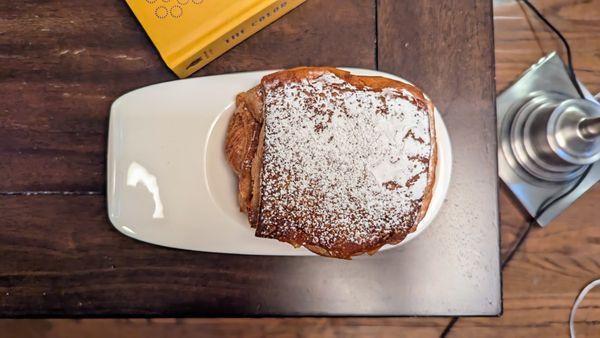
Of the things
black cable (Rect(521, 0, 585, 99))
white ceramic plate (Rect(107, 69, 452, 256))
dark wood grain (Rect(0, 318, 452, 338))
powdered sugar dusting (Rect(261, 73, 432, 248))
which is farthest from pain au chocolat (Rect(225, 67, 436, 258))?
black cable (Rect(521, 0, 585, 99))

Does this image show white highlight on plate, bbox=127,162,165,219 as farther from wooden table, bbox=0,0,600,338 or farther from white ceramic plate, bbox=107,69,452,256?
wooden table, bbox=0,0,600,338

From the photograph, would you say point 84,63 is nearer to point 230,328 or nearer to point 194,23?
point 194,23

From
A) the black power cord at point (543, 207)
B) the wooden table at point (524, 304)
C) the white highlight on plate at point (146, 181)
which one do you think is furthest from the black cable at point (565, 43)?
the white highlight on plate at point (146, 181)

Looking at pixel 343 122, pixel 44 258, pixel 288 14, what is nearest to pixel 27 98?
pixel 44 258

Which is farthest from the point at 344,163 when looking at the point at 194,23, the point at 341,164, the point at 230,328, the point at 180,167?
the point at 230,328

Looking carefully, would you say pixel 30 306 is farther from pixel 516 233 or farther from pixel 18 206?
pixel 516 233

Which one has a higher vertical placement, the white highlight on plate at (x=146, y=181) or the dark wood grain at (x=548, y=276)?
the white highlight on plate at (x=146, y=181)

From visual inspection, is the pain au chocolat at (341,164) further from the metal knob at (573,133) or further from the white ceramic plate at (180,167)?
the metal knob at (573,133)

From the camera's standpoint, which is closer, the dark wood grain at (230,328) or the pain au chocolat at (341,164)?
the pain au chocolat at (341,164)
